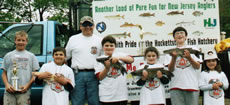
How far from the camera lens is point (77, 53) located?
3814mm

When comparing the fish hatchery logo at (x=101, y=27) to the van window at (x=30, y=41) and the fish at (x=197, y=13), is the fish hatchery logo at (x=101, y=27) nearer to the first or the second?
the van window at (x=30, y=41)

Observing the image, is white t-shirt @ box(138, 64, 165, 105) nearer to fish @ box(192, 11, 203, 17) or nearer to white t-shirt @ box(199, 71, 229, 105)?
white t-shirt @ box(199, 71, 229, 105)

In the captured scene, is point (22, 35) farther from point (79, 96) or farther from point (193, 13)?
point (193, 13)

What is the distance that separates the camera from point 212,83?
3838 mm

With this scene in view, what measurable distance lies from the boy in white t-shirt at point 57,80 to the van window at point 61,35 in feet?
5.72

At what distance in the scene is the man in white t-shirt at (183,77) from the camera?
371 cm

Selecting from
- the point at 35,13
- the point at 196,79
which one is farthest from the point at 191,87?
the point at 35,13

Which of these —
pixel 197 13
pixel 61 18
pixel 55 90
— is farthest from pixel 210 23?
pixel 61 18

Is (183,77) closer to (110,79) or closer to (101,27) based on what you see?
(110,79)

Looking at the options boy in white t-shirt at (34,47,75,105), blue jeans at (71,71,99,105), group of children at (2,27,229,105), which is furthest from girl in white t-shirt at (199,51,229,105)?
boy in white t-shirt at (34,47,75,105)

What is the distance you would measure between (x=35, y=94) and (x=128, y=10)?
245 centimetres

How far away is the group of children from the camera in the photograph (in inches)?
141

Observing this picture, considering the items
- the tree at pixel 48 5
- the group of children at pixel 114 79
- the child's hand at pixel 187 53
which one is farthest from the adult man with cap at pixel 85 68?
the tree at pixel 48 5

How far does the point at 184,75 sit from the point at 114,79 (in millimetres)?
984
